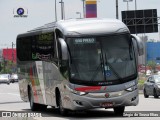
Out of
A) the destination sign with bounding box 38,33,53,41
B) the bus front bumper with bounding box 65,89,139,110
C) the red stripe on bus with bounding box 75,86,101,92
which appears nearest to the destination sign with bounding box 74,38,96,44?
the red stripe on bus with bounding box 75,86,101,92

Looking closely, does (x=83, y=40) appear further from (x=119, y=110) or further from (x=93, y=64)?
(x=119, y=110)

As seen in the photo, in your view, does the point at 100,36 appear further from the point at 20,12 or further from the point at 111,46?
the point at 20,12

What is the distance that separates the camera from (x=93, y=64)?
65.8ft

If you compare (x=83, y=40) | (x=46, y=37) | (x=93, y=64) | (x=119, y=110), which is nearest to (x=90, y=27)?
(x=83, y=40)

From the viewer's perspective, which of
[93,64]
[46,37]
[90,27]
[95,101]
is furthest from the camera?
[46,37]

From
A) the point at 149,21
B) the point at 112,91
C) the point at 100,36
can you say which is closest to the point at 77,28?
the point at 100,36

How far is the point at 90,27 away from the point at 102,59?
1.12 metres

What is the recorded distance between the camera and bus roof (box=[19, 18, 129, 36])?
20375 mm

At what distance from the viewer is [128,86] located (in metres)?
20.0

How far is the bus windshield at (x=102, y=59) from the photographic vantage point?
65.5ft

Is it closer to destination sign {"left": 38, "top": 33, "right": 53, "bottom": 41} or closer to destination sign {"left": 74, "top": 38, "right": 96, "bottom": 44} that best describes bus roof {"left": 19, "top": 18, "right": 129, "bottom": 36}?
destination sign {"left": 74, "top": 38, "right": 96, "bottom": 44}

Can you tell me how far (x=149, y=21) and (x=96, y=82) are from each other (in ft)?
144

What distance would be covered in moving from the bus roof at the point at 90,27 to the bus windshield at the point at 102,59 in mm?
192

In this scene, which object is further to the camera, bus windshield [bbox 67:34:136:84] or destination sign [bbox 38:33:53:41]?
destination sign [bbox 38:33:53:41]
